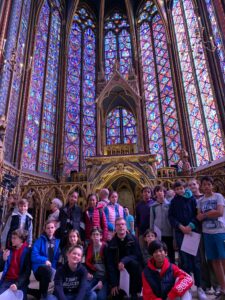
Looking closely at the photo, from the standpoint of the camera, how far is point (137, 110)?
12344mm

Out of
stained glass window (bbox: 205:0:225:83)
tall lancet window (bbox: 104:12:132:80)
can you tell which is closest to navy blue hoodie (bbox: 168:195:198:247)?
stained glass window (bbox: 205:0:225:83)

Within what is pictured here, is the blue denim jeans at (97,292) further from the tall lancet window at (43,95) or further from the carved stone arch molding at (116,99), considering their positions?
the tall lancet window at (43,95)

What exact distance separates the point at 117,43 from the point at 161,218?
17.8m

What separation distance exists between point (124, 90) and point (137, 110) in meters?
1.42

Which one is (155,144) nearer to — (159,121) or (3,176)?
(159,121)

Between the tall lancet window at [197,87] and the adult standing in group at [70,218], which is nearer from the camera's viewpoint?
the adult standing in group at [70,218]

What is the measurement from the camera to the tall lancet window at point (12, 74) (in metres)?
10.8

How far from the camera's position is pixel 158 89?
625 inches

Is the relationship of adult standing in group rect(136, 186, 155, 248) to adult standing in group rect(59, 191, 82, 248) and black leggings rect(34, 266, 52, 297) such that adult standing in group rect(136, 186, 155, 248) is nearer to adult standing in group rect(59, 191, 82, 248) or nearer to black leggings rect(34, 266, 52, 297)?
adult standing in group rect(59, 191, 82, 248)

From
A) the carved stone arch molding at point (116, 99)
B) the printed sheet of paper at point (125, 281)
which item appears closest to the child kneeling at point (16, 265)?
the printed sheet of paper at point (125, 281)

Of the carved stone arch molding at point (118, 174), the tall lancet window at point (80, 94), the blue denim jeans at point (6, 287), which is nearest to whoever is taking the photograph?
the blue denim jeans at point (6, 287)

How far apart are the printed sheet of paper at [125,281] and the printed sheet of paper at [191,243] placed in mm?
809

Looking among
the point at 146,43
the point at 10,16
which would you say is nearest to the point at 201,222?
the point at 10,16

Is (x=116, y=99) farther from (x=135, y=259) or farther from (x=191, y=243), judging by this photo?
(x=135, y=259)
